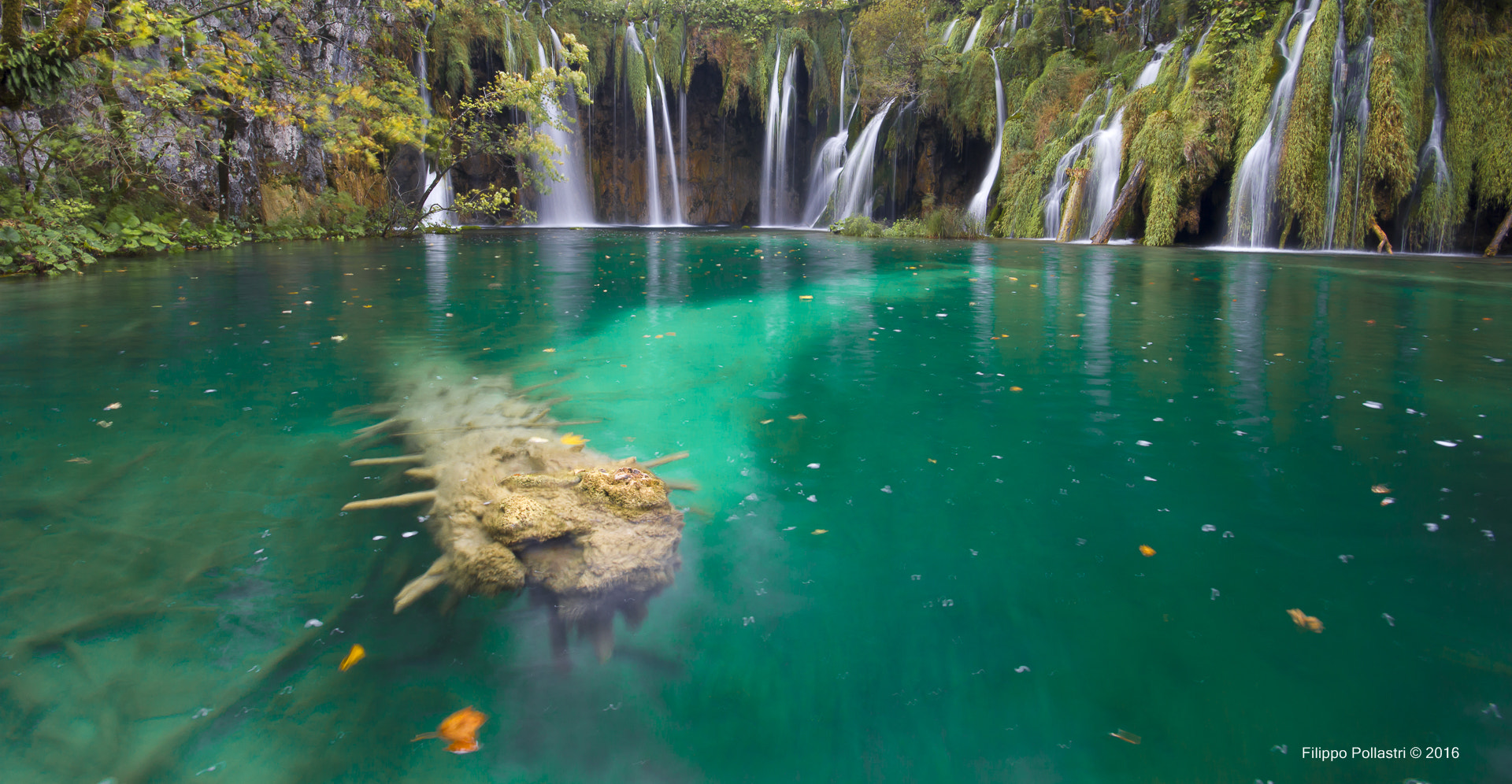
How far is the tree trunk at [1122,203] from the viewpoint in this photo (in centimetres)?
1535

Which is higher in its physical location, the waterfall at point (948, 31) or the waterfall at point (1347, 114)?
the waterfall at point (948, 31)

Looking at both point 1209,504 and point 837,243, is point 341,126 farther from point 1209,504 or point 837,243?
point 1209,504

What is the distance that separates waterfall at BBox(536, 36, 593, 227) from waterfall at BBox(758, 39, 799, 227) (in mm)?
7186

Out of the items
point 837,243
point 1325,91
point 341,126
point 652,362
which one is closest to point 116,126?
point 341,126

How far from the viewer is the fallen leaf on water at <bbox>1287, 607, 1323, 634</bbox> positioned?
1909 mm

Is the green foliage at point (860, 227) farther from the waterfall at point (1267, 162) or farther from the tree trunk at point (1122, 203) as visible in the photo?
the waterfall at point (1267, 162)

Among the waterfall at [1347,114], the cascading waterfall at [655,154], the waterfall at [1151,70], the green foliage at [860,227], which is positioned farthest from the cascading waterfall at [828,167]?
the waterfall at [1347,114]

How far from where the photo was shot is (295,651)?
5.99ft

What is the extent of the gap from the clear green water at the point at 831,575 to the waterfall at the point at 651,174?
2548 cm

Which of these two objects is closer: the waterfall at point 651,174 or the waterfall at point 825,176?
the waterfall at point 825,176

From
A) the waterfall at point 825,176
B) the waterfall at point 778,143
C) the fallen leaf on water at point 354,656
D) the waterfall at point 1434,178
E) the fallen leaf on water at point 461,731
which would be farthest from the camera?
the waterfall at point 778,143

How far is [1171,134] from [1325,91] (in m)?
2.50

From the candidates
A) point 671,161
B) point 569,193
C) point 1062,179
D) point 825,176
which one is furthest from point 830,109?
point 1062,179

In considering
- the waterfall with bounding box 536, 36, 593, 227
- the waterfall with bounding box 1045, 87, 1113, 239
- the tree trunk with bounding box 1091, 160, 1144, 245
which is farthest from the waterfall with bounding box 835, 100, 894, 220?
the waterfall with bounding box 536, 36, 593, 227
